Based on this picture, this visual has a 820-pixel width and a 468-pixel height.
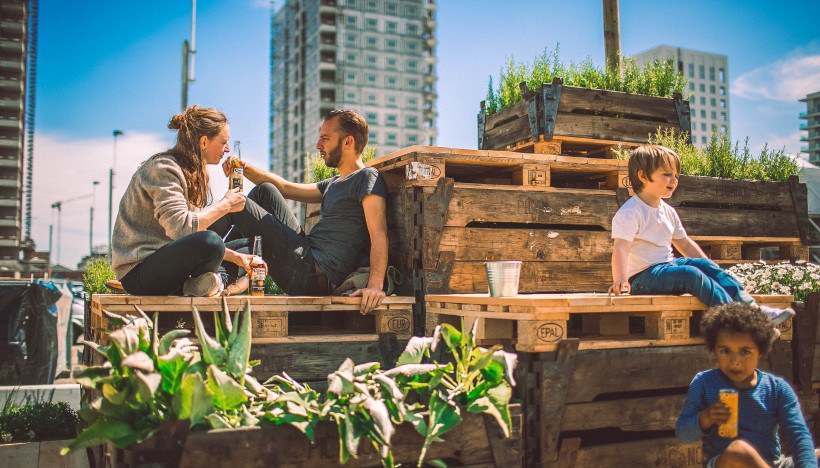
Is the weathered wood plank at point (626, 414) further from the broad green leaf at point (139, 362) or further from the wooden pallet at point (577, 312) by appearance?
the broad green leaf at point (139, 362)

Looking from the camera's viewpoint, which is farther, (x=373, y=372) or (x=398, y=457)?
(x=373, y=372)

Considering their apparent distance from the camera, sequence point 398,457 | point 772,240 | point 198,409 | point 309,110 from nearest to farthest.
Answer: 1. point 198,409
2. point 398,457
3. point 772,240
4. point 309,110

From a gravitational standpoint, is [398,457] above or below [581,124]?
below

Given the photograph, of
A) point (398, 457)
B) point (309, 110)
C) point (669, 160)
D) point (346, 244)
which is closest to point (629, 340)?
point (669, 160)

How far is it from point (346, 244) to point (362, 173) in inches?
20.5

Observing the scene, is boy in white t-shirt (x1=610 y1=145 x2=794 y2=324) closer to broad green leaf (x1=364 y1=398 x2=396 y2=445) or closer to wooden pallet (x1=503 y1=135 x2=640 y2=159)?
wooden pallet (x1=503 y1=135 x2=640 y2=159)

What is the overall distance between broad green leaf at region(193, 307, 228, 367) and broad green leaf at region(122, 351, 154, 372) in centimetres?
24

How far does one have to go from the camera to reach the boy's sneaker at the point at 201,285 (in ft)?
12.9

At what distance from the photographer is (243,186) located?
14.7ft

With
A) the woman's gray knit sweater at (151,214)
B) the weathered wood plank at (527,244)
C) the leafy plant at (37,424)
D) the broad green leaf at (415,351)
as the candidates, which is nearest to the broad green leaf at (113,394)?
the broad green leaf at (415,351)

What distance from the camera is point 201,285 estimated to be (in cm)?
395

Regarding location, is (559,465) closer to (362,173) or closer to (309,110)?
(362,173)

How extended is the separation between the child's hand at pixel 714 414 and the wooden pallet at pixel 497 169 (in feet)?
7.22

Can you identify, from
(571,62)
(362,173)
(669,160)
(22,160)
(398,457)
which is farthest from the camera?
(22,160)
